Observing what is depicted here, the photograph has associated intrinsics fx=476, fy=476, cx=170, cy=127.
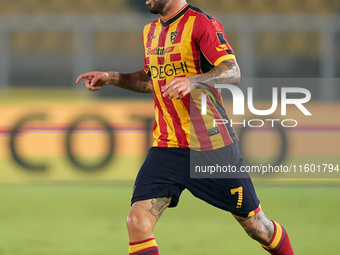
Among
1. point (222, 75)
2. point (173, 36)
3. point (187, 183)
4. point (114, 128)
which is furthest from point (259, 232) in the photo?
point (114, 128)

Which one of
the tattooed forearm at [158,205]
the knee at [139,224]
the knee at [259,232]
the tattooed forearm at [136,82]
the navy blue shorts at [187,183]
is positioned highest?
the tattooed forearm at [136,82]

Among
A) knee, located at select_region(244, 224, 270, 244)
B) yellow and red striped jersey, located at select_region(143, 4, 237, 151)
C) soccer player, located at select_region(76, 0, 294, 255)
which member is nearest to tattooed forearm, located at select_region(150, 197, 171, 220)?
soccer player, located at select_region(76, 0, 294, 255)

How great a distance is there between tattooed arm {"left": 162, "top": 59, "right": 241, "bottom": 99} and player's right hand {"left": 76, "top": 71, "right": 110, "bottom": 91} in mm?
722

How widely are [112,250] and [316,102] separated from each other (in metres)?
5.15

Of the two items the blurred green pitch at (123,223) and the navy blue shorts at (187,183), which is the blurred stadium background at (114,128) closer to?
the blurred green pitch at (123,223)

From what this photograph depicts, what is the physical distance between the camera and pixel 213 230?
12.1 ft

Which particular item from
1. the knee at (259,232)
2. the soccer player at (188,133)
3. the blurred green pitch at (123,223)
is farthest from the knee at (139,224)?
the blurred green pitch at (123,223)

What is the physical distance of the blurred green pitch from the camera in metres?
3.23

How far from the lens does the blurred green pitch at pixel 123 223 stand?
10.6ft

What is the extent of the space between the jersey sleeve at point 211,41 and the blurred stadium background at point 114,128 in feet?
4.70

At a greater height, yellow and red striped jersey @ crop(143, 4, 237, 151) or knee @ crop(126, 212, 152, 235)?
yellow and red striped jersey @ crop(143, 4, 237, 151)

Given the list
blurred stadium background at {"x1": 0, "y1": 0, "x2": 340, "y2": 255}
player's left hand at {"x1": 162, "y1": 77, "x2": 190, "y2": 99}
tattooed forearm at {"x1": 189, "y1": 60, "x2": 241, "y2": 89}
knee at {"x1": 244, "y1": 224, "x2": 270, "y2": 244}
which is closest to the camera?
player's left hand at {"x1": 162, "y1": 77, "x2": 190, "y2": 99}

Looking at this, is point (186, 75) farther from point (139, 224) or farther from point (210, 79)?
point (139, 224)

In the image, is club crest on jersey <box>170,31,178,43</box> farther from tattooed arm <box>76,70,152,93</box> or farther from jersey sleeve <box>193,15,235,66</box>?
tattooed arm <box>76,70,152,93</box>
